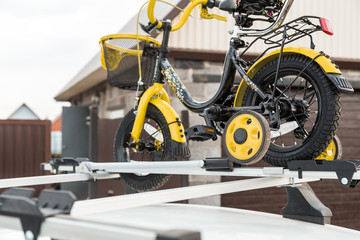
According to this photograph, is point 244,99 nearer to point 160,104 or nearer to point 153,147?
point 160,104

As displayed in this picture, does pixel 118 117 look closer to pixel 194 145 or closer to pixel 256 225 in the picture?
pixel 194 145

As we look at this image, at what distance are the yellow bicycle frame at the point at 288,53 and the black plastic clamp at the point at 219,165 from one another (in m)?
0.68

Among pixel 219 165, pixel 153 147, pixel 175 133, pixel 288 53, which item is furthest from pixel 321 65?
pixel 153 147

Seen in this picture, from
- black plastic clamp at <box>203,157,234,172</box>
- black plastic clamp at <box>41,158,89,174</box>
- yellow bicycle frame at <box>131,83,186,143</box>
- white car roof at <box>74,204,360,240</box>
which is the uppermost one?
yellow bicycle frame at <box>131,83,186,143</box>

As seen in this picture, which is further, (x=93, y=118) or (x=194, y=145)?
(x=93, y=118)

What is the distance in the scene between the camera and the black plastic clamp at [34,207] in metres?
1.19

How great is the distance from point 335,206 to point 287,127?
597 cm

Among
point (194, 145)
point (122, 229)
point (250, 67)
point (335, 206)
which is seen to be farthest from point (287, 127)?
point (335, 206)

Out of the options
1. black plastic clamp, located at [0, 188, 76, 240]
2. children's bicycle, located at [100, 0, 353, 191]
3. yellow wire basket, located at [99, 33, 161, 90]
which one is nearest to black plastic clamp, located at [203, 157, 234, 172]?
children's bicycle, located at [100, 0, 353, 191]

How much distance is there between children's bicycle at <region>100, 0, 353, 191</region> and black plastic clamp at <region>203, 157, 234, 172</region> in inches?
5.1

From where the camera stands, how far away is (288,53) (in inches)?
104

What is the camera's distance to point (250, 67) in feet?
9.71

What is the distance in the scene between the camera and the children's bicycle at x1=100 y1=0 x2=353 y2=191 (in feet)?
8.18

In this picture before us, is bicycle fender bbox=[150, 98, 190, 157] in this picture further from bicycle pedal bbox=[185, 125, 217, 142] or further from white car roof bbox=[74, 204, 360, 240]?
white car roof bbox=[74, 204, 360, 240]
